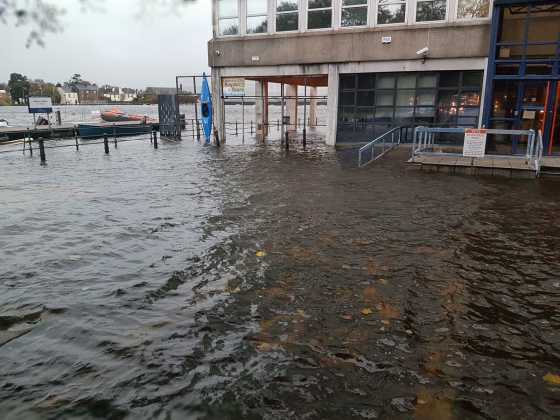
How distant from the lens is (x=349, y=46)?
21609mm

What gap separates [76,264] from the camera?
22.5 feet

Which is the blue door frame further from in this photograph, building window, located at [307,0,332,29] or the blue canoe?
the blue canoe

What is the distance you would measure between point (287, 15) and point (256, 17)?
5.72 feet

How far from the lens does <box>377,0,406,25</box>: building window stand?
2050 cm

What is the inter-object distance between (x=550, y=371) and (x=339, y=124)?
1986 centimetres

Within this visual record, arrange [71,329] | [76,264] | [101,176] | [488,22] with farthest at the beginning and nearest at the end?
1. [488,22]
2. [101,176]
3. [76,264]
4. [71,329]

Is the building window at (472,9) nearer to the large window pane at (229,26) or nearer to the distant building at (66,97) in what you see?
the large window pane at (229,26)

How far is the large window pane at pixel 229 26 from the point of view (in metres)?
24.1

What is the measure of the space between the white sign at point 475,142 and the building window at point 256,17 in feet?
42.8

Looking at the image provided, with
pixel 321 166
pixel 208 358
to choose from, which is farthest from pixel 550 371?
pixel 321 166

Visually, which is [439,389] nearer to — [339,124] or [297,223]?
[297,223]

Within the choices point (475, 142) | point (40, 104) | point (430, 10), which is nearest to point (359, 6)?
point (430, 10)

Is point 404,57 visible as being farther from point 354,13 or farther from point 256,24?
point 256,24

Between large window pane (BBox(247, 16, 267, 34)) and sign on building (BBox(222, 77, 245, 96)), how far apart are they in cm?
276
